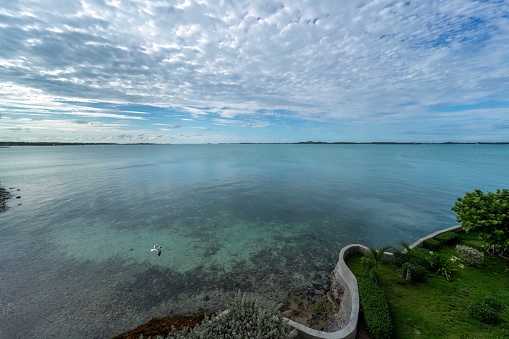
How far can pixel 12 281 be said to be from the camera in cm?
1406

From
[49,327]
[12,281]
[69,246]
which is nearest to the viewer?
[49,327]

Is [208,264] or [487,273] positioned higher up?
[487,273]

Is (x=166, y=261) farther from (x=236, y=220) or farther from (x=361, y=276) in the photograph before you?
(x=361, y=276)

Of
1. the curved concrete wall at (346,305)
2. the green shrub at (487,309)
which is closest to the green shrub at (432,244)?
the curved concrete wall at (346,305)

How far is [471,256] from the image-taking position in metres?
12.8

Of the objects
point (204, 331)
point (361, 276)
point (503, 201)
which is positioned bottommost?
point (361, 276)

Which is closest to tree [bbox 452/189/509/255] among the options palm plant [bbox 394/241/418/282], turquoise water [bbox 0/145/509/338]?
palm plant [bbox 394/241/418/282]

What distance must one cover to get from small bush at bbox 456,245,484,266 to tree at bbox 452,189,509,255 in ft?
2.76

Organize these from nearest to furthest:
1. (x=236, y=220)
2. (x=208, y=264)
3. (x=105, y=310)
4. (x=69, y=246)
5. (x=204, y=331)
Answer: (x=204, y=331), (x=105, y=310), (x=208, y=264), (x=69, y=246), (x=236, y=220)

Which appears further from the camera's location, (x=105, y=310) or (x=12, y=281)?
(x=12, y=281)

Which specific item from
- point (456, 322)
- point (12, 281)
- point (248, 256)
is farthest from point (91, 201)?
point (456, 322)

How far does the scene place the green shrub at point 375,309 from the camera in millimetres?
8625

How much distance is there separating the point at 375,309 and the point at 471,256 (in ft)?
27.9

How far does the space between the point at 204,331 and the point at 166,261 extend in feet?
35.3
